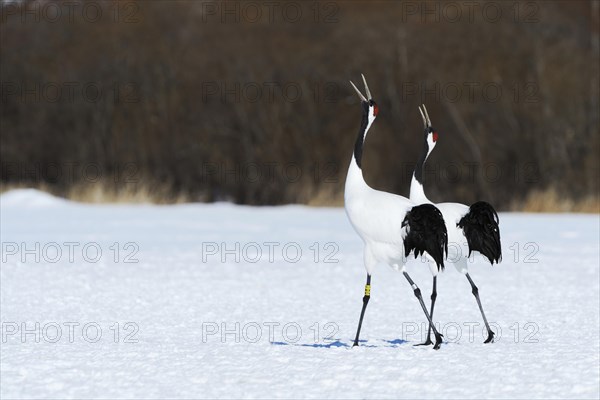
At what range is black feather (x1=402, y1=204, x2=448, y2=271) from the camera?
22.7 ft

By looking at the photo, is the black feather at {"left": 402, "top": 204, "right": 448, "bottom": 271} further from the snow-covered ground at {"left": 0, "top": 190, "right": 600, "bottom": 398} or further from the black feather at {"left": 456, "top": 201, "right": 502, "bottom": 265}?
the snow-covered ground at {"left": 0, "top": 190, "right": 600, "bottom": 398}

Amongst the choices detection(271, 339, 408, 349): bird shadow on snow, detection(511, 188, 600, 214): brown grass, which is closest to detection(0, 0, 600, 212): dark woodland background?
detection(511, 188, 600, 214): brown grass

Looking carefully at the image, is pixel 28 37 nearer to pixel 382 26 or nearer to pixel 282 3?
pixel 282 3

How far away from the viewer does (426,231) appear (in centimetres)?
691

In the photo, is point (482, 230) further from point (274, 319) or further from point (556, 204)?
point (556, 204)

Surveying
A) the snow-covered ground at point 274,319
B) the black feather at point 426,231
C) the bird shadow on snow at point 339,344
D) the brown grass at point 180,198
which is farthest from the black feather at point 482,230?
the brown grass at point 180,198

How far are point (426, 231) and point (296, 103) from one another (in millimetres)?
20235

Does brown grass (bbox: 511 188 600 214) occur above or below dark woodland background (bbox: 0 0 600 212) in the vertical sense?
below

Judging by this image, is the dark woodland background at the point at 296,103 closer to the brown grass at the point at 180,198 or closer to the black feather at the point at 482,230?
the brown grass at the point at 180,198

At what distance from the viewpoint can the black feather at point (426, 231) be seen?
6918 mm

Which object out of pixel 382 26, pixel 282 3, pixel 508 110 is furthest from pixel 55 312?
pixel 282 3

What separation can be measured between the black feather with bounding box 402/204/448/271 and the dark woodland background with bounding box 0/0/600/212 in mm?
15434

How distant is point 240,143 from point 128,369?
20910mm

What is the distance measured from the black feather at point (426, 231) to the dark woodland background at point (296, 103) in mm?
15434
